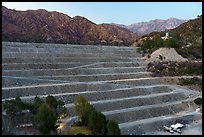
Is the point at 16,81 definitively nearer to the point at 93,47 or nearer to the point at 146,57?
the point at 93,47

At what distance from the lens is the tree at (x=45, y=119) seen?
15.8 metres

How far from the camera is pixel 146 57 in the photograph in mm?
39125

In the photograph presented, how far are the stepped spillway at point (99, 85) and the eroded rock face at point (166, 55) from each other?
2.92 metres

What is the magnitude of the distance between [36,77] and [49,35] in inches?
1441

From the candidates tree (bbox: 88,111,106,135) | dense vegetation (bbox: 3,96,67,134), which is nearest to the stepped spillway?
dense vegetation (bbox: 3,96,67,134)

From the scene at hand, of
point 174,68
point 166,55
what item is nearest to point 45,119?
point 174,68

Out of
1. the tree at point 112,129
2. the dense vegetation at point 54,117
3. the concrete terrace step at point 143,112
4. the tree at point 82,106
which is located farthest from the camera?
the concrete terrace step at point 143,112

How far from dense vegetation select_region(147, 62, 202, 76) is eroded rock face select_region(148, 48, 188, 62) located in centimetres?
189

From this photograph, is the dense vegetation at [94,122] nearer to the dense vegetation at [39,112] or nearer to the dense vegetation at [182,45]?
the dense vegetation at [39,112]

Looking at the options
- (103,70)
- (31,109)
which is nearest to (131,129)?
(31,109)

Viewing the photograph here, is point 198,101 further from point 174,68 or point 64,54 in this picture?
point 64,54

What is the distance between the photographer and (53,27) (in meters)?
66.4

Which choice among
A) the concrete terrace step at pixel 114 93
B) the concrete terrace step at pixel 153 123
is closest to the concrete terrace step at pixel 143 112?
the concrete terrace step at pixel 153 123

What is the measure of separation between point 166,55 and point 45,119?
1012 inches
